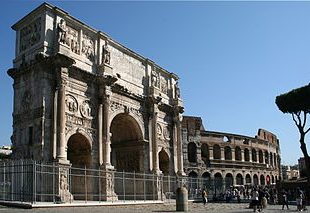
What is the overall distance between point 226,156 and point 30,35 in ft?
93.2

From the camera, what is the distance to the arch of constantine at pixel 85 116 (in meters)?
16.5

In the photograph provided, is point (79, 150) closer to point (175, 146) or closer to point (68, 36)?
point (68, 36)

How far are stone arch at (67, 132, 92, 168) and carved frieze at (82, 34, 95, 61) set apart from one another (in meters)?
4.00

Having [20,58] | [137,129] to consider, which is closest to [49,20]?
[20,58]

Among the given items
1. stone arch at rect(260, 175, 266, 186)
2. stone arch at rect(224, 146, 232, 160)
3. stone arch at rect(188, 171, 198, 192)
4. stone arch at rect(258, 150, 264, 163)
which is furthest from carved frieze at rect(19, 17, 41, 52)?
stone arch at rect(260, 175, 266, 186)

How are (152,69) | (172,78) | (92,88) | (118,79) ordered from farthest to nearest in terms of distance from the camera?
(172,78) < (152,69) < (118,79) < (92,88)

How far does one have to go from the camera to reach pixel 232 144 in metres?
41.8

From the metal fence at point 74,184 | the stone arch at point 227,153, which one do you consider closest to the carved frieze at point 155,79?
the metal fence at point 74,184

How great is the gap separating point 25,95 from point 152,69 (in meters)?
9.52

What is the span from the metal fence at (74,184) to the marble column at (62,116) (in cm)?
60

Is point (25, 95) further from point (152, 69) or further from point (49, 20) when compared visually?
point (152, 69)

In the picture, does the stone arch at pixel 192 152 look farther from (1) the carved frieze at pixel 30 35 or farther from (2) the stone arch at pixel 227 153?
(1) the carved frieze at pixel 30 35

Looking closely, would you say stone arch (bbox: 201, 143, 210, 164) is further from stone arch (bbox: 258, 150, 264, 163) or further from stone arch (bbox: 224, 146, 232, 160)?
stone arch (bbox: 258, 150, 264, 163)

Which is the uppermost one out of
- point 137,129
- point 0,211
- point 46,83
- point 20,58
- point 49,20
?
point 49,20
